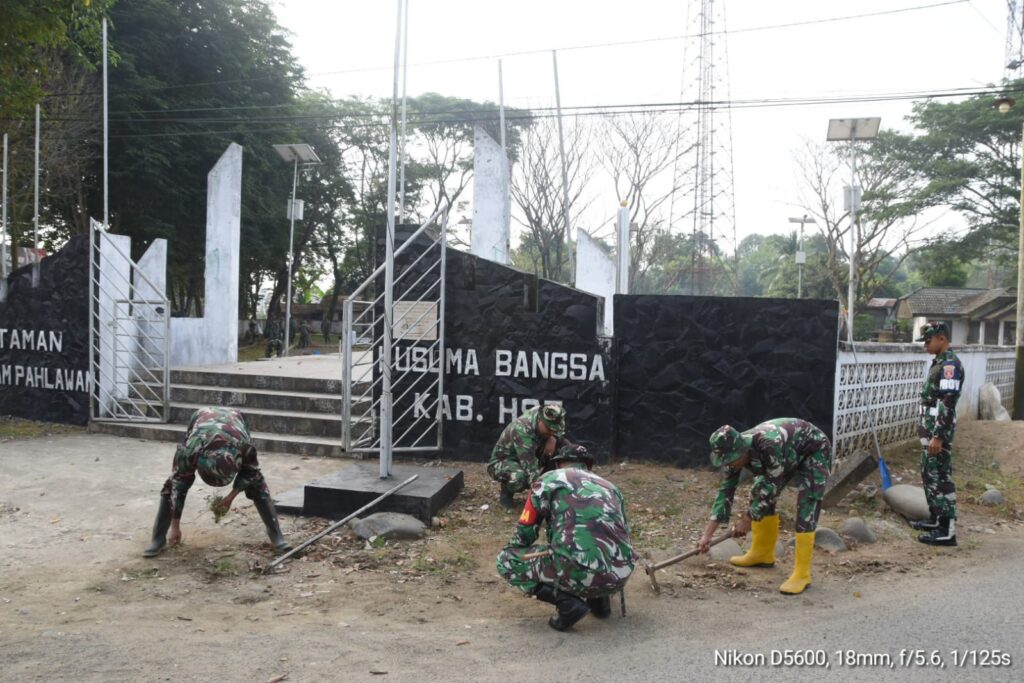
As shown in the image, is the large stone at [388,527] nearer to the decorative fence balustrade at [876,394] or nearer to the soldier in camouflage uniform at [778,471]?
the soldier in camouflage uniform at [778,471]

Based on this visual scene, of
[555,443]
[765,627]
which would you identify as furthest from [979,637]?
[555,443]

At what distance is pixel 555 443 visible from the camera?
591 cm

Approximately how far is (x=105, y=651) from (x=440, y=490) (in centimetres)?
317

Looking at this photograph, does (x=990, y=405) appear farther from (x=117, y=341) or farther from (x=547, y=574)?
(x=117, y=341)

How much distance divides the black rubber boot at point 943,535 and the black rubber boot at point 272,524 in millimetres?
5269

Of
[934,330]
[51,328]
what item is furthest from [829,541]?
[51,328]

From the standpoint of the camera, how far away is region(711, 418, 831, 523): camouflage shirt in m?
4.91

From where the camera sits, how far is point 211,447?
5.20m

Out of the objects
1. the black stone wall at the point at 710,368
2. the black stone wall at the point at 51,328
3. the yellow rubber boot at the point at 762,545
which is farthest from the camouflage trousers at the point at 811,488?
the black stone wall at the point at 51,328

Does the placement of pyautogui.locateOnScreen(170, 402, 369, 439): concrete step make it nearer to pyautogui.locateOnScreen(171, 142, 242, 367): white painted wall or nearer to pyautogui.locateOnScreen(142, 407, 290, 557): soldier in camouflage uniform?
pyautogui.locateOnScreen(142, 407, 290, 557): soldier in camouflage uniform

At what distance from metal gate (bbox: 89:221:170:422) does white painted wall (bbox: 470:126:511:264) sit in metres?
5.41

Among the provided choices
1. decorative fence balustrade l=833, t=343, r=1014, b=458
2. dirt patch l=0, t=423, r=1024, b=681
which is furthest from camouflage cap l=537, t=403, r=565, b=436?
decorative fence balustrade l=833, t=343, r=1014, b=458

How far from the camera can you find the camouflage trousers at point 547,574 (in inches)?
163

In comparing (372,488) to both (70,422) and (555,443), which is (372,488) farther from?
(70,422)
